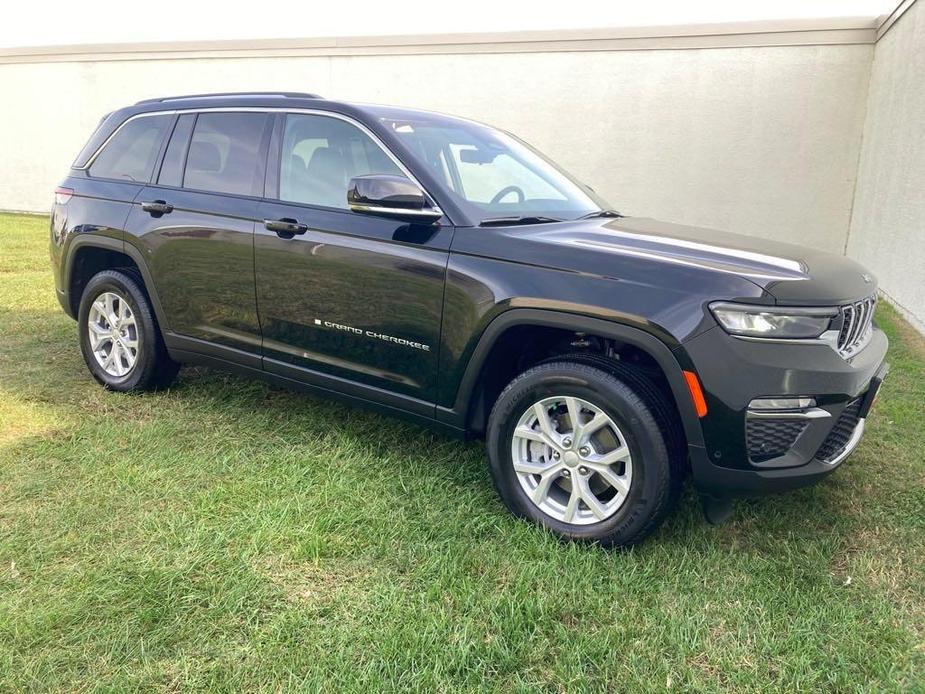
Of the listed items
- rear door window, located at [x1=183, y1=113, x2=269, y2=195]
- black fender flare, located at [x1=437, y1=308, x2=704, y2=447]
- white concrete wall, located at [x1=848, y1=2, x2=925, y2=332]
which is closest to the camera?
black fender flare, located at [x1=437, y1=308, x2=704, y2=447]

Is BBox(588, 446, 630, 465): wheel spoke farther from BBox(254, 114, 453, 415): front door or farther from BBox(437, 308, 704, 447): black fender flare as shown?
BBox(254, 114, 453, 415): front door

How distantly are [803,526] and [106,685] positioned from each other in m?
2.72

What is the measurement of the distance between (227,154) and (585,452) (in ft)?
8.50

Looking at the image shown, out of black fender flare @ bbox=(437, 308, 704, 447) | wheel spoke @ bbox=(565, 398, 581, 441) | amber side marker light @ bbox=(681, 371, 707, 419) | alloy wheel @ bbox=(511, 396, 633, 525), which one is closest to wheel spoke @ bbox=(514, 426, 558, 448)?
alloy wheel @ bbox=(511, 396, 633, 525)

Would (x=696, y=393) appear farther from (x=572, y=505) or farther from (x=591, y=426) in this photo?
(x=572, y=505)

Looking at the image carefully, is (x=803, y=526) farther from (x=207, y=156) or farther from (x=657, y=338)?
(x=207, y=156)

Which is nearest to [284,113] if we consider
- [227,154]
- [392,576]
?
[227,154]

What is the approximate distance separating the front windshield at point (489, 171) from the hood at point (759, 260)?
40 centimetres

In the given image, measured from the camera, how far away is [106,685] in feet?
6.88

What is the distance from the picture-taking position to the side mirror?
3119mm

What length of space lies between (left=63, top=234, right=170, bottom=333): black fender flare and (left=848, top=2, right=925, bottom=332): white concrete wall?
6.22 meters

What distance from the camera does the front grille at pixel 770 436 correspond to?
101 inches

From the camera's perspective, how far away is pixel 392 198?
3.12 metres

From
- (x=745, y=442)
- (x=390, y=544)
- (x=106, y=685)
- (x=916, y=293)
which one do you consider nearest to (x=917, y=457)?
(x=745, y=442)
